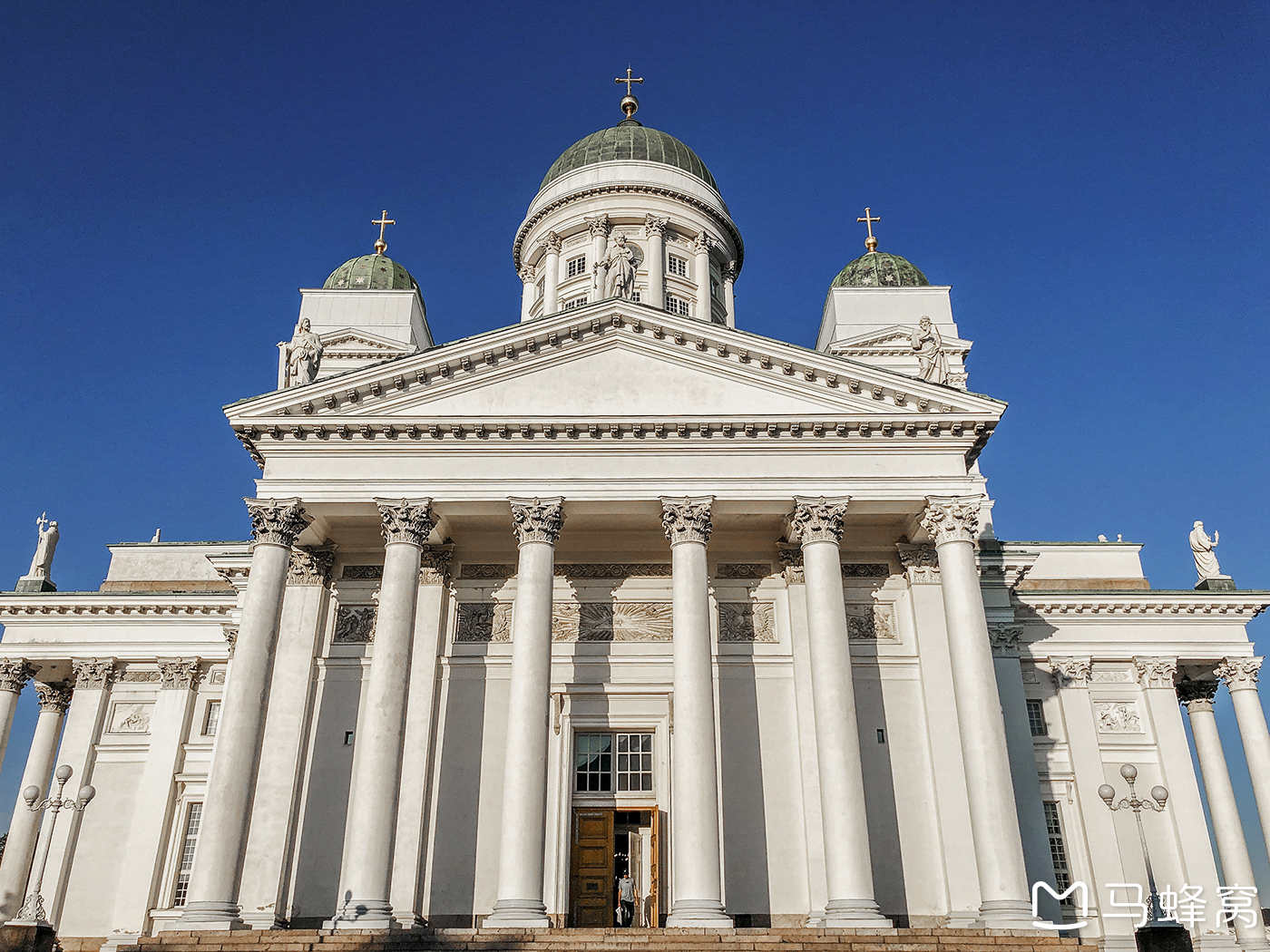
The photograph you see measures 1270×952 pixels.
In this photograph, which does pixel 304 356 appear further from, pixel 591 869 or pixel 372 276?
pixel 372 276

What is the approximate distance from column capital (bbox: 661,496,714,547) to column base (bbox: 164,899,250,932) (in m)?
10.7

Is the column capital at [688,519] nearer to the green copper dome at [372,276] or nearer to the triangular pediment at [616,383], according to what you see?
the triangular pediment at [616,383]

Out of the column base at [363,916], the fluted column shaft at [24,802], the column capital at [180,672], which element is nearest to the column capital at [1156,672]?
the column base at [363,916]

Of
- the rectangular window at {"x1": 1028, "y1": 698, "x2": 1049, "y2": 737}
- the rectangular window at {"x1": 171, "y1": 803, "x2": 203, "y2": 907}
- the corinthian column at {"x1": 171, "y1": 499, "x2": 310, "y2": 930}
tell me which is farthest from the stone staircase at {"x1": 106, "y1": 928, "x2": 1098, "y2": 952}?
the rectangular window at {"x1": 1028, "y1": 698, "x2": 1049, "y2": 737}

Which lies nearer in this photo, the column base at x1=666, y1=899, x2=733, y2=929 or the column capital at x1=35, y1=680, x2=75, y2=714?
the column base at x1=666, y1=899, x2=733, y2=929

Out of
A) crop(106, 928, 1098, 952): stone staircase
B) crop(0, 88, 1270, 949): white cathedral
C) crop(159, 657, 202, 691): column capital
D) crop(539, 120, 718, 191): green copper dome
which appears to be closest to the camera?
crop(106, 928, 1098, 952): stone staircase

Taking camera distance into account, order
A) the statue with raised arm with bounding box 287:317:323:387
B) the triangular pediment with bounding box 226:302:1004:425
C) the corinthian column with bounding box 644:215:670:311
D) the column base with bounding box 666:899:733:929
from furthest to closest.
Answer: the corinthian column with bounding box 644:215:670:311
the statue with raised arm with bounding box 287:317:323:387
the triangular pediment with bounding box 226:302:1004:425
the column base with bounding box 666:899:733:929

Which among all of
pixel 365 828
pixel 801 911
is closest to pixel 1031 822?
pixel 801 911

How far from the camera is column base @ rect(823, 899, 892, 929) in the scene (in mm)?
17812

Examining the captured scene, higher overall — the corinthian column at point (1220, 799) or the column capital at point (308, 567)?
A: the column capital at point (308, 567)

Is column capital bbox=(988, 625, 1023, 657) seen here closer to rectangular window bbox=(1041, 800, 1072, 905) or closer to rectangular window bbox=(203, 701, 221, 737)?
rectangular window bbox=(1041, 800, 1072, 905)

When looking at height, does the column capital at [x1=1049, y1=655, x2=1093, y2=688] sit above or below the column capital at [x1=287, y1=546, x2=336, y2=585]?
below

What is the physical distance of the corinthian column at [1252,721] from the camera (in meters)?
30.1

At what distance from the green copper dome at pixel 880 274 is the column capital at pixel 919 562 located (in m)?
15.7
